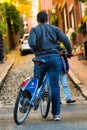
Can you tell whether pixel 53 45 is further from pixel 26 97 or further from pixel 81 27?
pixel 81 27

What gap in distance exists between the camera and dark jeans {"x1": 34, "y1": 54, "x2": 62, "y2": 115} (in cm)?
772

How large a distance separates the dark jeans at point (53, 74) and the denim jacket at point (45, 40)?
0.13 metres

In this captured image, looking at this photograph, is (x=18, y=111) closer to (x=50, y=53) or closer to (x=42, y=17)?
(x=50, y=53)

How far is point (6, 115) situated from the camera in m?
8.34

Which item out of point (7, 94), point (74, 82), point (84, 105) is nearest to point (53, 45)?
point (84, 105)

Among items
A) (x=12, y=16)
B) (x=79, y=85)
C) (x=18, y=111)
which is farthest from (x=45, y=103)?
(x=12, y=16)

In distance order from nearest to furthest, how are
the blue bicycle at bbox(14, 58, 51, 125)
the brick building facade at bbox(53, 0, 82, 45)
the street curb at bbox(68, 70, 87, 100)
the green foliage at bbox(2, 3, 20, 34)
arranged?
the blue bicycle at bbox(14, 58, 51, 125), the street curb at bbox(68, 70, 87, 100), the brick building facade at bbox(53, 0, 82, 45), the green foliage at bbox(2, 3, 20, 34)

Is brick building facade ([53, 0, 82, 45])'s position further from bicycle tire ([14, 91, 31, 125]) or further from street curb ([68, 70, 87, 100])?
bicycle tire ([14, 91, 31, 125])

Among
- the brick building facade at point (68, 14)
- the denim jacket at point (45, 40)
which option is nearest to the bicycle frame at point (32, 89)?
the denim jacket at point (45, 40)

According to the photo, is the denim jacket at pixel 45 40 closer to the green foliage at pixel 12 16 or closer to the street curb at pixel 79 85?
the street curb at pixel 79 85

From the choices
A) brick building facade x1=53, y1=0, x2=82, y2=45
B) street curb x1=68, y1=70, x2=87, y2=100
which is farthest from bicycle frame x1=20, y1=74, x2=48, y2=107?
brick building facade x1=53, y1=0, x2=82, y2=45

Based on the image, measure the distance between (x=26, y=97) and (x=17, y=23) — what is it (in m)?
32.2

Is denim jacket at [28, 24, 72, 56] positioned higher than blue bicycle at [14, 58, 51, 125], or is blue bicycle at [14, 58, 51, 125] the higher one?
denim jacket at [28, 24, 72, 56]

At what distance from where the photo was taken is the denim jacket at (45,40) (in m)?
7.78
